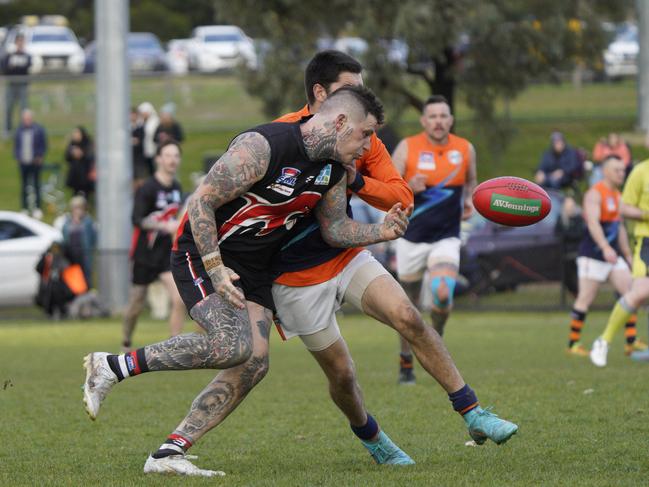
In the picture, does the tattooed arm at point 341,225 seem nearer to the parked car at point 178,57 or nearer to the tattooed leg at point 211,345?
the tattooed leg at point 211,345

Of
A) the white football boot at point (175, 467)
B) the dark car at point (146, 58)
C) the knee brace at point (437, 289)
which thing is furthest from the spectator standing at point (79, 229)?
the dark car at point (146, 58)

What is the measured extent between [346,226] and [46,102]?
1170 inches

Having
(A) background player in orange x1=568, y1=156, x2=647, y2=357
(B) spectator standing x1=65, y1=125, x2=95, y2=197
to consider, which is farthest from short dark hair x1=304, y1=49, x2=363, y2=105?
(B) spectator standing x1=65, y1=125, x2=95, y2=197

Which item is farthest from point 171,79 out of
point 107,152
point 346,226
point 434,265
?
point 346,226

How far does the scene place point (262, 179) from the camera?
21.3ft

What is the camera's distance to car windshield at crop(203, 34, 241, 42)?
4616cm

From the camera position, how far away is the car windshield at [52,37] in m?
45.8

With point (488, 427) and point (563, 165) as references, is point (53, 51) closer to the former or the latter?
point (563, 165)

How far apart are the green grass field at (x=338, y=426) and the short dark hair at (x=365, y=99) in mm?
1856

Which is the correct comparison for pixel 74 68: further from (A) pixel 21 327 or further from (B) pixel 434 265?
(B) pixel 434 265

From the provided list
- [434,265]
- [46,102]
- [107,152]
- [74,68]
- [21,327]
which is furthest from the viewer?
[74,68]

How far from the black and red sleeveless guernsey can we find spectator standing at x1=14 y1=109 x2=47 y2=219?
20918 mm

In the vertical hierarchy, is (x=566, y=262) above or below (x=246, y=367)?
below

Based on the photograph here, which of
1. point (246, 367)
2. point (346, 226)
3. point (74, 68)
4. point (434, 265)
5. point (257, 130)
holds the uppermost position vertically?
point (257, 130)
